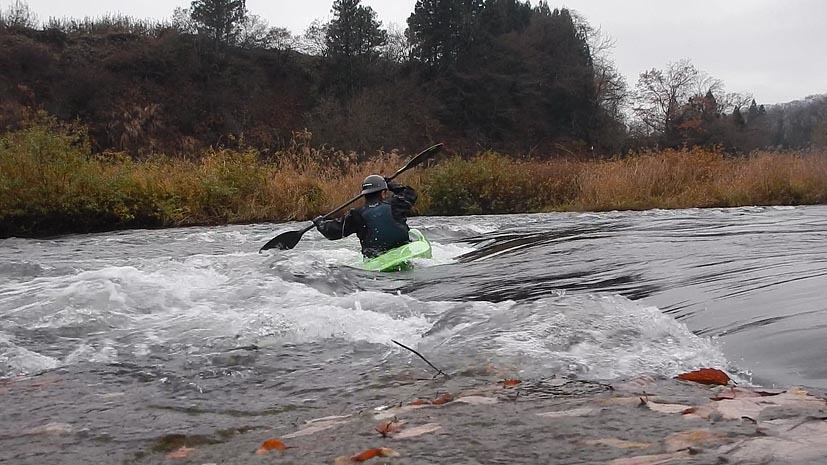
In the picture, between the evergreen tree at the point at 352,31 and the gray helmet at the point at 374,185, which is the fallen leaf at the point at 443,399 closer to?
the gray helmet at the point at 374,185

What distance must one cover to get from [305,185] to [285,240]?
5793 millimetres

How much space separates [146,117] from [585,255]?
2843cm

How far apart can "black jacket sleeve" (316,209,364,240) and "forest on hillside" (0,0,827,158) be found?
74.1 ft

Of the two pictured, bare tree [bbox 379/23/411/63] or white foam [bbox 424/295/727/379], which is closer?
white foam [bbox 424/295/727/379]

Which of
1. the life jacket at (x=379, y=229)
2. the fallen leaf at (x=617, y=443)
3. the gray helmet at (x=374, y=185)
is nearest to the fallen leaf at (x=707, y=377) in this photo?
the fallen leaf at (x=617, y=443)

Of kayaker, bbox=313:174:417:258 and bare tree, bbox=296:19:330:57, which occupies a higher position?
bare tree, bbox=296:19:330:57

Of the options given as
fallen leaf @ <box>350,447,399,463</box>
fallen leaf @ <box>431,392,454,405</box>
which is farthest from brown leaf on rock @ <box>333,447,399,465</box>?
fallen leaf @ <box>431,392,454,405</box>

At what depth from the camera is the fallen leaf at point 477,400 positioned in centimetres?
251

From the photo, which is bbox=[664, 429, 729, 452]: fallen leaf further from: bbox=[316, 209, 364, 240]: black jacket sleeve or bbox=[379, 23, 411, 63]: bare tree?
bbox=[379, 23, 411, 63]: bare tree

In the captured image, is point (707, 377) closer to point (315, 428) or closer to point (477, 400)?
point (477, 400)

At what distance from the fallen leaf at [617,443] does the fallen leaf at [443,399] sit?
0.68 m

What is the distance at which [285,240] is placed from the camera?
849 cm

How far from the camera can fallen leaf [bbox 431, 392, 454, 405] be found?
2.56m

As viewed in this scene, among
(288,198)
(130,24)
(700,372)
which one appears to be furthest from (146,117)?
(700,372)
